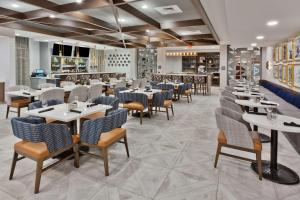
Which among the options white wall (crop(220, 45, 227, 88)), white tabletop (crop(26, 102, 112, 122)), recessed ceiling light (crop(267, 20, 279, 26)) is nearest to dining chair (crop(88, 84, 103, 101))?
white tabletop (crop(26, 102, 112, 122))

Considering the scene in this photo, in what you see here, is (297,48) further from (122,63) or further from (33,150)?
(122,63)

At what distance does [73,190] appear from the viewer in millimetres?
2506

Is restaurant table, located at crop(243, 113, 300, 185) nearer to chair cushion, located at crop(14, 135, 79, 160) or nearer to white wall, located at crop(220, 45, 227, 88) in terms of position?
chair cushion, located at crop(14, 135, 79, 160)

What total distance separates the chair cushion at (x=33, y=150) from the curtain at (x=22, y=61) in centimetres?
948

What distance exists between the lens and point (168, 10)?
5836mm

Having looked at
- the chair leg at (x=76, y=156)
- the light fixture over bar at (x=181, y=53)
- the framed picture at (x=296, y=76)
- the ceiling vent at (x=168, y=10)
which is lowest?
the chair leg at (x=76, y=156)

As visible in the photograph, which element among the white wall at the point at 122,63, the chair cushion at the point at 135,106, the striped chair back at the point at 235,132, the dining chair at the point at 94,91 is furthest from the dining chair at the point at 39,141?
the white wall at the point at 122,63

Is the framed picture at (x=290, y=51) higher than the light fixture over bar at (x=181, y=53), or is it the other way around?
the light fixture over bar at (x=181, y=53)

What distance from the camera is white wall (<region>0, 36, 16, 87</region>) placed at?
27.5 ft

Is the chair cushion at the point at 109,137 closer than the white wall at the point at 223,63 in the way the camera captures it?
Yes

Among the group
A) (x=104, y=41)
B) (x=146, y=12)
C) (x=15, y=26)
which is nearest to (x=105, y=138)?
(x=146, y=12)

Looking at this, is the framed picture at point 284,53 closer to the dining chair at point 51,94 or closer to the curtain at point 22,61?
the dining chair at point 51,94

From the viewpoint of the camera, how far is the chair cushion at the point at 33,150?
8.13ft

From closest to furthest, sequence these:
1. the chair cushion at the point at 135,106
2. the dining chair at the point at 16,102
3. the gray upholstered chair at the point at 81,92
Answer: the chair cushion at the point at 135,106
the dining chair at the point at 16,102
the gray upholstered chair at the point at 81,92
